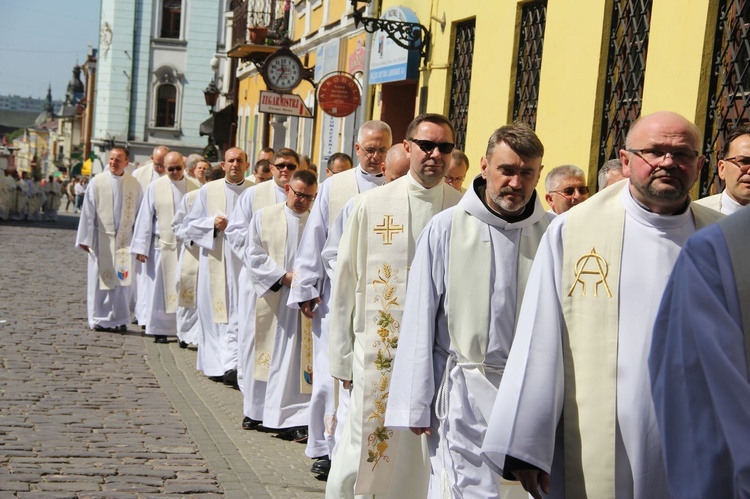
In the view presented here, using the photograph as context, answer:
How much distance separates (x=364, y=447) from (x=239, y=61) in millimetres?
32380

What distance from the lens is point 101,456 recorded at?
773 cm

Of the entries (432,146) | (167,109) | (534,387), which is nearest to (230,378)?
(432,146)

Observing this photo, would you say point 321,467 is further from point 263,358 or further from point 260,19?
point 260,19

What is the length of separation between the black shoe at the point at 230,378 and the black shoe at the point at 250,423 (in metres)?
2.13

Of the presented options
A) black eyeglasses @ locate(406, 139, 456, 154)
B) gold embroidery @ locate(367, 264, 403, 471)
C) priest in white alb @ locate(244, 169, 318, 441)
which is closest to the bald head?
gold embroidery @ locate(367, 264, 403, 471)

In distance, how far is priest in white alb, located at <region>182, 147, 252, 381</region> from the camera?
12.5 metres

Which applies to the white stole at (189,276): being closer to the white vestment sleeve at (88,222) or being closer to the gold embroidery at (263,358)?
the white vestment sleeve at (88,222)

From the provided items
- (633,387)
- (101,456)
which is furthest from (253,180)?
(633,387)

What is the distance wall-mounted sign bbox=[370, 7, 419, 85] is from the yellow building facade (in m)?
0.08

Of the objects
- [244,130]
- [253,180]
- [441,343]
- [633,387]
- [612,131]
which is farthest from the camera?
[244,130]

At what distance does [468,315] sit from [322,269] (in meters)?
3.15

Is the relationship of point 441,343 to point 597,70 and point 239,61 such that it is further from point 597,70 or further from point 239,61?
point 239,61

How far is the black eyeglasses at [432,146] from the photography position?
6.44 metres

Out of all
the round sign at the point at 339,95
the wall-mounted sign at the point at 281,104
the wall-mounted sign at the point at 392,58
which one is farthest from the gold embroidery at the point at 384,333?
the wall-mounted sign at the point at 281,104
